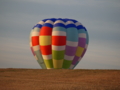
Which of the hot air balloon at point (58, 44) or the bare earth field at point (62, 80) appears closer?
the bare earth field at point (62, 80)

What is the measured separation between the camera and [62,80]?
21359mm

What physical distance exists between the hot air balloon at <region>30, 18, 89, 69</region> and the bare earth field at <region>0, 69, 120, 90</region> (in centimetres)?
406

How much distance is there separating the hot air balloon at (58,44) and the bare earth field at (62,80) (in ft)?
13.3

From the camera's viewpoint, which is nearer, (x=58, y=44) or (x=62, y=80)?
(x=62, y=80)

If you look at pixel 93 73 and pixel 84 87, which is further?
pixel 93 73

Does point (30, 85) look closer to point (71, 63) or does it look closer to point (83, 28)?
point (71, 63)

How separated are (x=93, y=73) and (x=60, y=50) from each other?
675cm

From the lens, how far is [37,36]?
104ft

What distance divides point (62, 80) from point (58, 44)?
910 cm

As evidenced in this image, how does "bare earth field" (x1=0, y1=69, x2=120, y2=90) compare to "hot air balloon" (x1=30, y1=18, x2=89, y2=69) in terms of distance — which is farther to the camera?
"hot air balloon" (x1=30, y1=18, x2=89, y2=69)

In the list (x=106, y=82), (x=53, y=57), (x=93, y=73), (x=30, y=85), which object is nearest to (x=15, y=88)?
(x=30, y=85)

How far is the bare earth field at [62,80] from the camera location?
17844 mm

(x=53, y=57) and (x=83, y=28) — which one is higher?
(x=83, y=28)

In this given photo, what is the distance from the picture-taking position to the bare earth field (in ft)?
58.5
